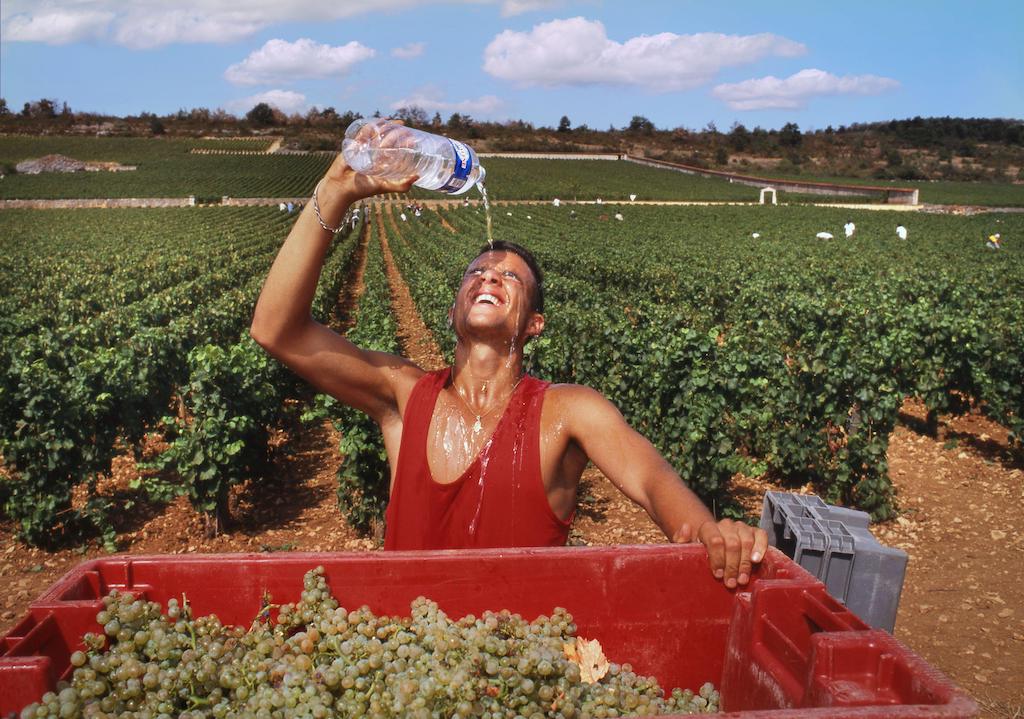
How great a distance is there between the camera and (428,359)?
14258 mm

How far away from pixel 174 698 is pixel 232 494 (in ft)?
23.2

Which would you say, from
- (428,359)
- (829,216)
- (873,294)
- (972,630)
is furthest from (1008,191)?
(972,630)

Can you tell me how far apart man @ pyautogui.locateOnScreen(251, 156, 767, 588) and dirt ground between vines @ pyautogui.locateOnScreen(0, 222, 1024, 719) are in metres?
3.38

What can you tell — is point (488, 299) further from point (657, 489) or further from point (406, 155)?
point (657, 489)

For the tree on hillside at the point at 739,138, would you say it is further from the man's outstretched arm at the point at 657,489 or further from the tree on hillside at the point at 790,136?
the man's outstretched arm at the point at 657,489

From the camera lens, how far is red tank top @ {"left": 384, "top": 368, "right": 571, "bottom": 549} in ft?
7.88

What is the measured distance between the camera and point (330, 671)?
58.5 inches

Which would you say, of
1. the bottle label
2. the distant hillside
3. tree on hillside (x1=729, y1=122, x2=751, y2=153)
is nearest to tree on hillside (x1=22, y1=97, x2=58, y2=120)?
the distant hillside

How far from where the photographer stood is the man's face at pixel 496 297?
267 centimetres

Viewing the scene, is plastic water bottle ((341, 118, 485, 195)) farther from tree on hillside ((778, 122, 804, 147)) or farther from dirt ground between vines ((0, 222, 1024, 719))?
tree on hillside ((778, 122, 804, 147))

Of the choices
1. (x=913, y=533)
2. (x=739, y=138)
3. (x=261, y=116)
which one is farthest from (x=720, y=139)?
(x=913, y=533)

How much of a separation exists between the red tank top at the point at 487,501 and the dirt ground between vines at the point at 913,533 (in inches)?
139

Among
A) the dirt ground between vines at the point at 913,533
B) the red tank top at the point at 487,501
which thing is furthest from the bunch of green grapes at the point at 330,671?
the dirt ground between vines at the point at 913,533

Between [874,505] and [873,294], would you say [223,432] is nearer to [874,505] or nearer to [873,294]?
[874,505]
